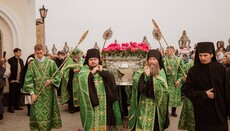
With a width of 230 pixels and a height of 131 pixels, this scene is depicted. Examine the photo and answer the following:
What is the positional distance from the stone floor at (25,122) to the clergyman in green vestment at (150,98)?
215 cm

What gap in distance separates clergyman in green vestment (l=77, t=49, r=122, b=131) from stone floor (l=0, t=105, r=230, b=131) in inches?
92.7

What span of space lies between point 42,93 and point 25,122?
2432 mm

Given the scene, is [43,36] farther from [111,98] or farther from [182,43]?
[182,43]

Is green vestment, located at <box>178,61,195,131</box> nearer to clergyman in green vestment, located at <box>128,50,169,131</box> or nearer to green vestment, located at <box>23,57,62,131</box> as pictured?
clergyman in green vestment, located at <box>128,50,169,131</box>

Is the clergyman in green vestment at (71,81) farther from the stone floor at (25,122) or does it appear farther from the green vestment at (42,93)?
the green vestment at (42,93)

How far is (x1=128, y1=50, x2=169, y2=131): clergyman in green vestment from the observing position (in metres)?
4.85

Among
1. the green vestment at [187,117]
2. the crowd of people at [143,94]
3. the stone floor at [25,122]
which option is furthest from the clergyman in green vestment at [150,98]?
the stone floor at [25,122]

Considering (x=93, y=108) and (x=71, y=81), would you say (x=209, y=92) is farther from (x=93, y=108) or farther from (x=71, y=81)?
(x=71, y=81)

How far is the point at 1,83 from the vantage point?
814 centimetres

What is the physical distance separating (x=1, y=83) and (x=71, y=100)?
7.81ft

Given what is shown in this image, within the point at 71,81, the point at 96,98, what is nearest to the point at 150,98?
the point at 96,98

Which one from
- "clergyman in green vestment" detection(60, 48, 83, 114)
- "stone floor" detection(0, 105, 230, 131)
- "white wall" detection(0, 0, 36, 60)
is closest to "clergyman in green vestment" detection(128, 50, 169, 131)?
"stone floor" detection(0, 105, 230, 131)

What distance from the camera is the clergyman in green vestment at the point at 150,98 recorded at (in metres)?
4.85

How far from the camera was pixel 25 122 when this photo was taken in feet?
26.4
